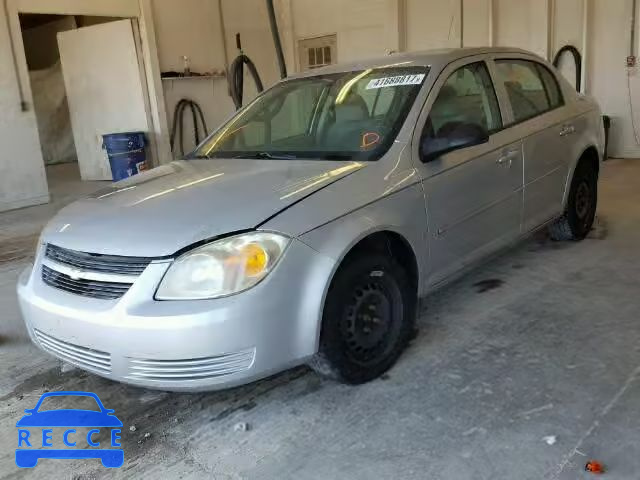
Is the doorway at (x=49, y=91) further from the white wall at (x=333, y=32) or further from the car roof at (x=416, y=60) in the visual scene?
the car roof at (x=416, y=60)

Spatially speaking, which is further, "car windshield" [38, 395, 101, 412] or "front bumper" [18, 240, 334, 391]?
"car windshield" [38, 395, 101, 412]

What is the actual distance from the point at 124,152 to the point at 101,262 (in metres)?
6.84

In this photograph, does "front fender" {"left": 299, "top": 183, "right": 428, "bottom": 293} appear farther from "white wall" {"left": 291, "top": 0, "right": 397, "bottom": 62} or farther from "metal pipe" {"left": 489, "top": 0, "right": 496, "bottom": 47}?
"white wall" {"left": 291, "top": 0, "right": 397, "bottom": 62}

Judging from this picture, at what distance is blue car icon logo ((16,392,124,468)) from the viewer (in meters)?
2.20

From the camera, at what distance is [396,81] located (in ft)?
9.90

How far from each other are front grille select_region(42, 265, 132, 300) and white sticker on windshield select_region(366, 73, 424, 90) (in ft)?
5.47

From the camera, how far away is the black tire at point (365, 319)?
2.33 m

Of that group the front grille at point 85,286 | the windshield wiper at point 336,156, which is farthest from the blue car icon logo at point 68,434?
the windshield wiper at point 336,156

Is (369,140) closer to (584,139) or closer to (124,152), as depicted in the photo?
(584,139)

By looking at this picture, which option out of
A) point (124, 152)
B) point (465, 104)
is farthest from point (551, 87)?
point (124, 152)

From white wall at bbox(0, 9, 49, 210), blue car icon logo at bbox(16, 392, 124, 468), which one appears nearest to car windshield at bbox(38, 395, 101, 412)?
blue car icon logo at bbox(16, 392, 124, 468)

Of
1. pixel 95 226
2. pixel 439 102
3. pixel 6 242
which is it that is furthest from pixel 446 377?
pixel 6 242

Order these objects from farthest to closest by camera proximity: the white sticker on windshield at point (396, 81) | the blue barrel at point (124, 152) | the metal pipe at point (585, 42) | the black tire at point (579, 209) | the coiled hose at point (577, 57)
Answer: the blue barrel at point (124, 152) < the coiled hose at point (577, 57) < the metal pipe at point (585, 42) < the black tire at point (579, 209) < the white sticker on windshield at point (396, 81)

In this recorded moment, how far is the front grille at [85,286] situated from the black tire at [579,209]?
3162 millimetres
